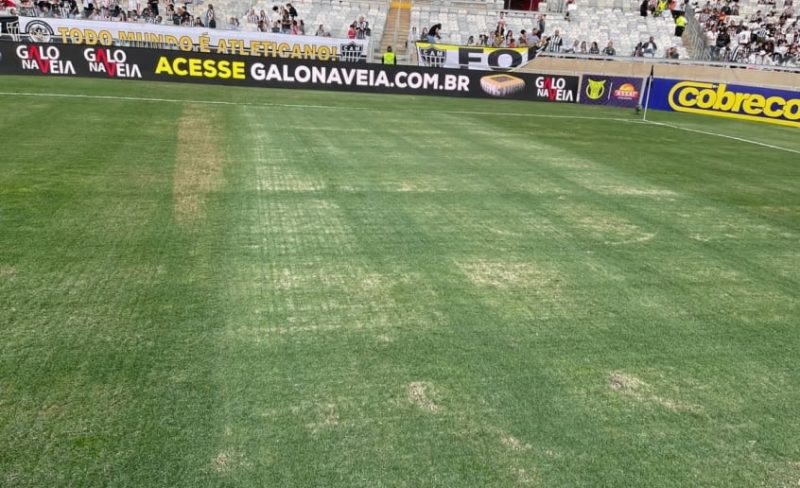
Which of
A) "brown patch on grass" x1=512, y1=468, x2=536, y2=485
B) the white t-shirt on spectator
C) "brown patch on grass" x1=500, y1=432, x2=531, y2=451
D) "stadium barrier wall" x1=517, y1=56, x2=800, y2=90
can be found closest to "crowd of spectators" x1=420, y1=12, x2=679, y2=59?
"stadium barrier wall" x1=517, y1=56, x2=800, y2=90

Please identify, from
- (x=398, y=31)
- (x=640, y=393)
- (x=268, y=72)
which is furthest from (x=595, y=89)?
(x=640, y=393)

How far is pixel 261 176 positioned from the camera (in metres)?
10.1

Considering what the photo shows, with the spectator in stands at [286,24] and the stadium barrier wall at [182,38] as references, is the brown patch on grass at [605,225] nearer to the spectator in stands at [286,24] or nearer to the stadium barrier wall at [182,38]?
the stadium barrier wall at [182,38]

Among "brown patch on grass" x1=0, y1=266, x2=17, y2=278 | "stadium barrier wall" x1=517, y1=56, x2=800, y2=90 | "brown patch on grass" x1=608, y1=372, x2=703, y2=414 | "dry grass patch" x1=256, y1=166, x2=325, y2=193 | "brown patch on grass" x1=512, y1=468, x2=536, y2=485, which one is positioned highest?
"stadium barrier wall" x1=517, y1=56, x2=800, y2=90

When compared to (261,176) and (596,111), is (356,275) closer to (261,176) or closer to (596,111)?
(261,176)

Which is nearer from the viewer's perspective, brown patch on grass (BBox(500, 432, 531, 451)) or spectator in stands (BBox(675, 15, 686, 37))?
brown patch on grass (BBox(500, 432, 531, 451))

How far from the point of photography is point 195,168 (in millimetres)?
10375

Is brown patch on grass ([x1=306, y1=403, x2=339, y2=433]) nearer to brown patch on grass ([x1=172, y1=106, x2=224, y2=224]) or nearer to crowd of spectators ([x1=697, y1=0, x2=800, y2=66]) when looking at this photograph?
brown patch on grass ([x1=172, y1=106, x2=224, y2=224])

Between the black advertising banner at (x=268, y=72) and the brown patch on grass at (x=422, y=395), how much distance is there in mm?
22708

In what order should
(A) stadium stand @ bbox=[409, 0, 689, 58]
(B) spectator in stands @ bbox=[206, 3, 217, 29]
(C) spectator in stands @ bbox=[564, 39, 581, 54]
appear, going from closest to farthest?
1. (B) spectator in stands @ bbox=[206, 3, 217, 29]
2. (C) spectator in stands @ bbox=[564, 39, 581, 54]
3. (A) stadium stand @ bbox=[409, 0, 689, 58]

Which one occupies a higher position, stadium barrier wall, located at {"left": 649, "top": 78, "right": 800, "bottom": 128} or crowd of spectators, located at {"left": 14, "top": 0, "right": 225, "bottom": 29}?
crowd of spectators, located at {"left": 14, "top": 0, "right": 225, "bottom": 29}

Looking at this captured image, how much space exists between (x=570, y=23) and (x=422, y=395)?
37.7 meters

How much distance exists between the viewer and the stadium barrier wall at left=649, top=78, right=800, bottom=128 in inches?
910

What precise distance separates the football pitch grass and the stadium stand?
91.0 ft
